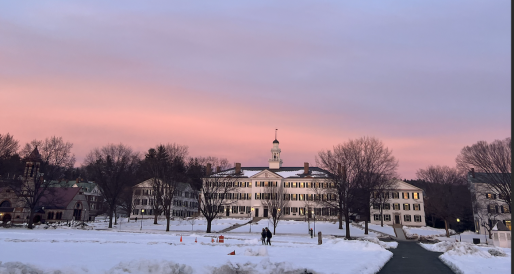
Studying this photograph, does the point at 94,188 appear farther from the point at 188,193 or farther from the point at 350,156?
the point at 350,156

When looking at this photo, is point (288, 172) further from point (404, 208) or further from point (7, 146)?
point (7, 146)

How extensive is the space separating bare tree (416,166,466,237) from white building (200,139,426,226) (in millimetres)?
4572

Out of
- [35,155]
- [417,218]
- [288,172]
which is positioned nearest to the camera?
[35,155]

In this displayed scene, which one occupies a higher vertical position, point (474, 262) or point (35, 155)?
point (35, 155)

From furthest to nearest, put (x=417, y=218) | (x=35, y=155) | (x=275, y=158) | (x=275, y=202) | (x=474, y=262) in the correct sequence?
(x=275, y=158) → (x=417, y=218) → (x=275, y=202) → (x=35, y=155) → (x=474, y=262)

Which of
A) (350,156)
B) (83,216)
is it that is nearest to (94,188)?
(83,216)

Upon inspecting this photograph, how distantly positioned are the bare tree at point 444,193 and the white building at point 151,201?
51.9 m

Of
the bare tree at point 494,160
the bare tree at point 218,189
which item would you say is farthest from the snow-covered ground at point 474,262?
the bare tree at point 218,189

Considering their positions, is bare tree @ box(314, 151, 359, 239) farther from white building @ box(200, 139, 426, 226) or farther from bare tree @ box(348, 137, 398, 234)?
white building @ box(200, 139, 426, 226)

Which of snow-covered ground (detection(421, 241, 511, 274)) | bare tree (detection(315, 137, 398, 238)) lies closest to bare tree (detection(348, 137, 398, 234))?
bare tree (detection(315, 137, 398, 238))

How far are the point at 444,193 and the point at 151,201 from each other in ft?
223

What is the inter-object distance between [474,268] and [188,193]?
81.4m

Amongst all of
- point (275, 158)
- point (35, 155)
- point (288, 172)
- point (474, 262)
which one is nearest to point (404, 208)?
point (288, 172)

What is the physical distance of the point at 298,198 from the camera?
8250 cm
